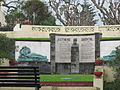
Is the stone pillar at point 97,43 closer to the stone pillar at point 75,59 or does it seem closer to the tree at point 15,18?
the stone pillar at point 75,59

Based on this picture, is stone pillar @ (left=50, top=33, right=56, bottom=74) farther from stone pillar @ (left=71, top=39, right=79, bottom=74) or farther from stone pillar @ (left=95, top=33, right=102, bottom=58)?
stone pillar @ (left=95, top=33, right=102, bottom=58)

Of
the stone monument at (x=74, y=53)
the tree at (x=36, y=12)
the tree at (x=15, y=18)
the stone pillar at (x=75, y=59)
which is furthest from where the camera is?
the tree at (x=15, y=18)

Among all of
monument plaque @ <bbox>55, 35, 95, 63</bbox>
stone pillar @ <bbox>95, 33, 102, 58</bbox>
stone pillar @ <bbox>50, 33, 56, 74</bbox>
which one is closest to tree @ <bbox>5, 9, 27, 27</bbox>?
stone pillar @ <bbox>50, 33, 56, 74</bbox>

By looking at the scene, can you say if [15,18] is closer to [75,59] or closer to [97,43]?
[75,59]

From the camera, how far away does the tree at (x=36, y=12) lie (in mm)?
43875

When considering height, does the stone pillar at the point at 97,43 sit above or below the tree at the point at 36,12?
below

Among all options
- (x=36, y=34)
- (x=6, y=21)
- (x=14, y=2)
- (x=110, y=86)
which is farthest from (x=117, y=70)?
(x=14, y=2)

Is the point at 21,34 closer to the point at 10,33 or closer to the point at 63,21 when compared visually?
the point at 10,33

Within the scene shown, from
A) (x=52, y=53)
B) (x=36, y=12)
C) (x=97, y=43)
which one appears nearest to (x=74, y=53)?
(x=52, y=53)

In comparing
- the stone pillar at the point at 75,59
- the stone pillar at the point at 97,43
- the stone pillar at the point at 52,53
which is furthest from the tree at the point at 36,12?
the stone pillar at the point at 97,43

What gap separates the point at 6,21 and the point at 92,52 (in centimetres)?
2655

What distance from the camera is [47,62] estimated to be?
24.5 m

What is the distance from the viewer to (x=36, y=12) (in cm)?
4416

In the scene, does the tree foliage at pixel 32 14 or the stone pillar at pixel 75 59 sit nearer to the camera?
the stone pillar at pixel 75 59
